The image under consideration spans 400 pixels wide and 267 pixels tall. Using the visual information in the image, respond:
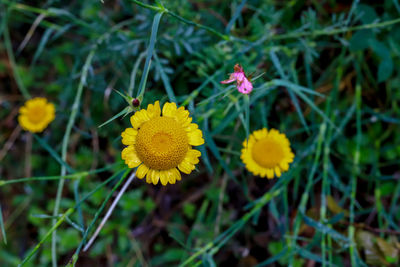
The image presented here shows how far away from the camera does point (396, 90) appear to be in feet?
7.02

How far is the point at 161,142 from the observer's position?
1.18 meters

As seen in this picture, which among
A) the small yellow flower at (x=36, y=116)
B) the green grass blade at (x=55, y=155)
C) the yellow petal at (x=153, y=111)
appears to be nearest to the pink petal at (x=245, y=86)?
the yellow petal at (x=153, y=111)

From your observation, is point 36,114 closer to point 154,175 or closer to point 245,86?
point 154,175

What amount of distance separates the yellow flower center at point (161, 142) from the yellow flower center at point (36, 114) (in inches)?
56.7

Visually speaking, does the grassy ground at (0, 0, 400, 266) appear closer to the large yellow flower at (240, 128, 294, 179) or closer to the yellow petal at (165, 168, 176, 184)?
the large yellow flower at (240, 128, 294, 179)

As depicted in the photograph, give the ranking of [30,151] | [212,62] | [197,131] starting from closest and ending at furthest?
[197,131] < [212,62] < [30,151]

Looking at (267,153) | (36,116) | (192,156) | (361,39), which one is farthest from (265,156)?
(36,116)

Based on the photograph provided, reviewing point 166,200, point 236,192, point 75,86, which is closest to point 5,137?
point 75,86

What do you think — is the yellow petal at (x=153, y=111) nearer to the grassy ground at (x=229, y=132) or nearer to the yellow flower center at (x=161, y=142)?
the yellow flower center at (x=161, y=142)

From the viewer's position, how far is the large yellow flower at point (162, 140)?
1189 mm

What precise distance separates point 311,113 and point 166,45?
985mm

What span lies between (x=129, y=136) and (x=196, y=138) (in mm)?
249

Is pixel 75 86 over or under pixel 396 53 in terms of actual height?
over

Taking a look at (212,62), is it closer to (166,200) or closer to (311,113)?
(311,113)
